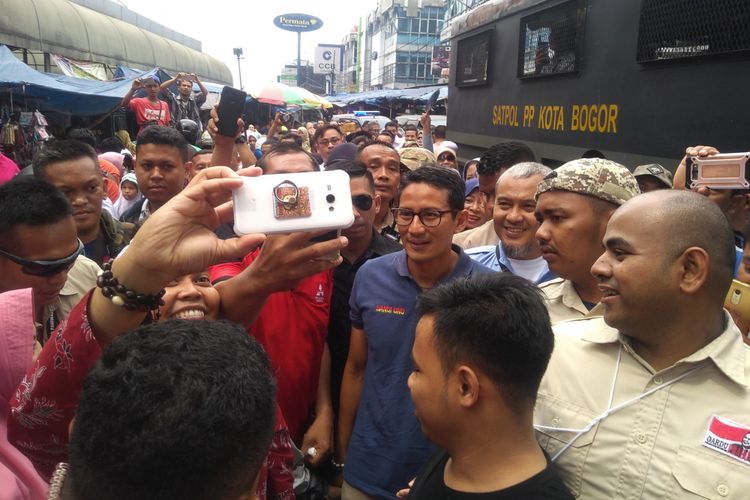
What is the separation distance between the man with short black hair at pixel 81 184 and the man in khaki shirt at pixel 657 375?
107 inches

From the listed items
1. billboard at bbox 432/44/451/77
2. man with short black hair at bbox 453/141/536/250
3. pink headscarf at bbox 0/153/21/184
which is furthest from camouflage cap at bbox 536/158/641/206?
billboard at bbox 432/44/451/77

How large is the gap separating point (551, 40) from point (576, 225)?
14.9 ft

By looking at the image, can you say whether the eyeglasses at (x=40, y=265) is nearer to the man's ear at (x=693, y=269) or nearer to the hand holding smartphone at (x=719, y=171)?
the man's ear at (x=693, y=269)

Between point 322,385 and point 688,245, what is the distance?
1.75m

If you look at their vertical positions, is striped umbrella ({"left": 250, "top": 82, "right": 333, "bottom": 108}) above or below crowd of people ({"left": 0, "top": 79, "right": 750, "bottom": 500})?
above

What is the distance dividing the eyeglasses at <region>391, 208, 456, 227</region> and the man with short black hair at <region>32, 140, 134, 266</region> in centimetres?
183

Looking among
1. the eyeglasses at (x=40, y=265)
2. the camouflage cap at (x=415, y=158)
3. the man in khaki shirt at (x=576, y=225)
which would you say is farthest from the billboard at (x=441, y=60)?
the eyeglasses at (x=40, y=265)

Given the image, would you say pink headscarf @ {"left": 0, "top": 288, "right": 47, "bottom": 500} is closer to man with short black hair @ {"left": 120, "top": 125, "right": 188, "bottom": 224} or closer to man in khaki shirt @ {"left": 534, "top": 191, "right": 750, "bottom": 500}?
man in khaki shirt @ {"left": 534, "top": 191, "right": 750, "bottom": 500}

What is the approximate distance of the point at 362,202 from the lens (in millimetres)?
3068

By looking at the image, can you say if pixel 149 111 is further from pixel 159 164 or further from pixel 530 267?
pixel 530 267

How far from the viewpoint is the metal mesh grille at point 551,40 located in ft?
19.2

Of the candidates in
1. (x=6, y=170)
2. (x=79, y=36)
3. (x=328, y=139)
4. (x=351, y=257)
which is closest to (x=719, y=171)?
(x=351, y=257)

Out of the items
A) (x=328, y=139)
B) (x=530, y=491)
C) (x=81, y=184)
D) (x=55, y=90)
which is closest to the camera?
(x=530, y=491)

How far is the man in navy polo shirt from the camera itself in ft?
7.52
